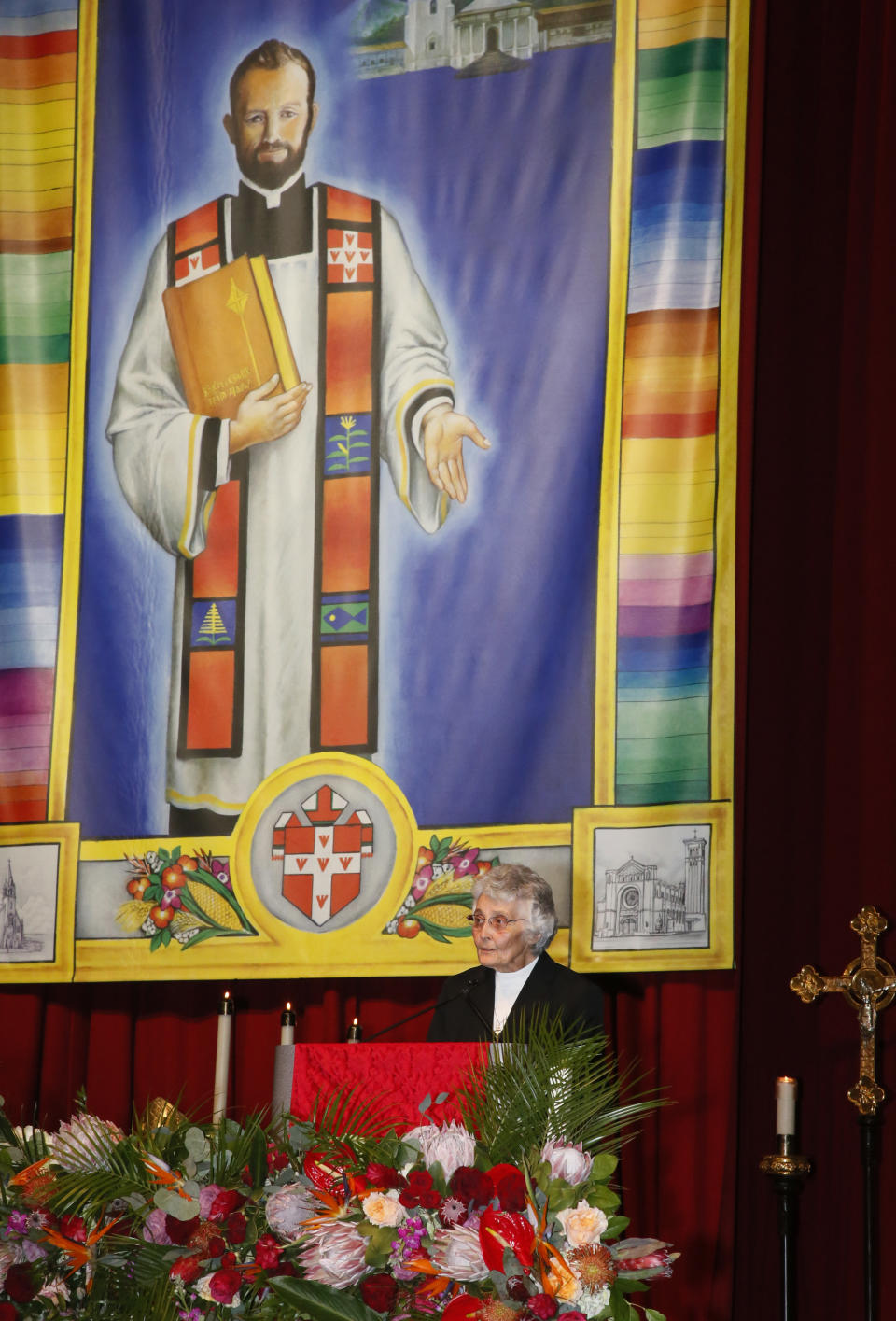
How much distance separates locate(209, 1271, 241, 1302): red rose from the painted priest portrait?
2.55 m

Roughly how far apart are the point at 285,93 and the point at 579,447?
1384 millimetres

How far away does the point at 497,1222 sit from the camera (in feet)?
4.94

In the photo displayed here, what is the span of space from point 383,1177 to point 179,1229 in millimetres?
229

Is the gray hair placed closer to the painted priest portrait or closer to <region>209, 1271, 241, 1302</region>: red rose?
the painted priest portrait

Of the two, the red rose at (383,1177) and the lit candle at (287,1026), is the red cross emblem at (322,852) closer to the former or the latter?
the lit candle at (287,1026)

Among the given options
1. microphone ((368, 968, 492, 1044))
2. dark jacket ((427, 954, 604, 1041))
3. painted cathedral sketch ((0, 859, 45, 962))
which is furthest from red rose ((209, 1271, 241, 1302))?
painted cathedral sketch ((0, 859, 45, 962))

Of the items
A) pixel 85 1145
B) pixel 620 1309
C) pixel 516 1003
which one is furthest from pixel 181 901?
pixel 620 1309

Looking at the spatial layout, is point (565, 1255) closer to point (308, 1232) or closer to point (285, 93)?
point (308, 1232)

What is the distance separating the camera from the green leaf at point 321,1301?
1.53 meters

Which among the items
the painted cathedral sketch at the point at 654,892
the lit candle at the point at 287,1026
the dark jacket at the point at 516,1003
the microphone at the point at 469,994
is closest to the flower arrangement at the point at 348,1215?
the microphone at the point at 469,994

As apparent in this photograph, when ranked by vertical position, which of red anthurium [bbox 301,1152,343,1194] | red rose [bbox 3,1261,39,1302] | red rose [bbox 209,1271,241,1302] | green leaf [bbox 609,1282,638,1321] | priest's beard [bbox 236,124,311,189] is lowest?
red rose [bbox 3,1261,39,1302]

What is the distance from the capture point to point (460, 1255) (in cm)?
151

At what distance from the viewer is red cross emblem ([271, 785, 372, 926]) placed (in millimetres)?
4035

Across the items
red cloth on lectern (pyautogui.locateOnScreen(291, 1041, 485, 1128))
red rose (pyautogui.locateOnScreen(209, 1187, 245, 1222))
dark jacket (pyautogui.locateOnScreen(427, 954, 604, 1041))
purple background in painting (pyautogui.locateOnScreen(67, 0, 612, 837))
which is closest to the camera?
red rose (pyautogui.locateOnScreen(209, 1187, 245, 1222))
